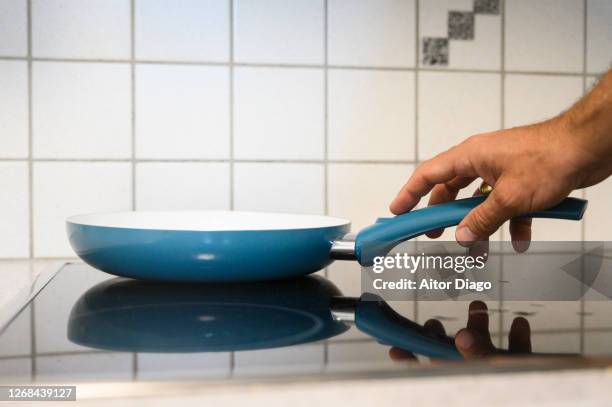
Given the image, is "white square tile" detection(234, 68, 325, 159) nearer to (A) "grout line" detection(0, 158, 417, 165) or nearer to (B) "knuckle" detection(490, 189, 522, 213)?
(A) "grout line" detection(0, 158, 417, 165)

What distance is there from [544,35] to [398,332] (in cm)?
76

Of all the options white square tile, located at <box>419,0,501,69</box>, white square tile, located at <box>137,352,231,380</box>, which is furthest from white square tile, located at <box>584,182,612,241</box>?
white square tile, located at <box>137,352,231,380</box>

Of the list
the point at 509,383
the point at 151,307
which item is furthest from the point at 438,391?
the point at 151,307

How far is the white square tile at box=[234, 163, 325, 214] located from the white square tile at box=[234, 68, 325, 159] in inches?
0.7

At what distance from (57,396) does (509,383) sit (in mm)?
252

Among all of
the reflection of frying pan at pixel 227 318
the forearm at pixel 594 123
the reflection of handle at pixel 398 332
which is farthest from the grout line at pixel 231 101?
the forearm at pixel 594 123

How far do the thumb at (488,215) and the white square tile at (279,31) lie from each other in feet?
1.55

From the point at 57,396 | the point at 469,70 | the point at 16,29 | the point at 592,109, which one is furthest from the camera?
the point at 469,70

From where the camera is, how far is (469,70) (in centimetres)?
101

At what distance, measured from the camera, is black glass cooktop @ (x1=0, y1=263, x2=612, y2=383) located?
1.17 ft

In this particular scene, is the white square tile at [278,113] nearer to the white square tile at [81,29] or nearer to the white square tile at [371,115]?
the white square tile at [371,115]

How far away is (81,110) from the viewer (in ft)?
3.03

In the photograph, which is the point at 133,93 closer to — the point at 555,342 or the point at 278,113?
the point at 278,113

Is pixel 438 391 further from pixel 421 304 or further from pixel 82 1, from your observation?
pixel 82 1
